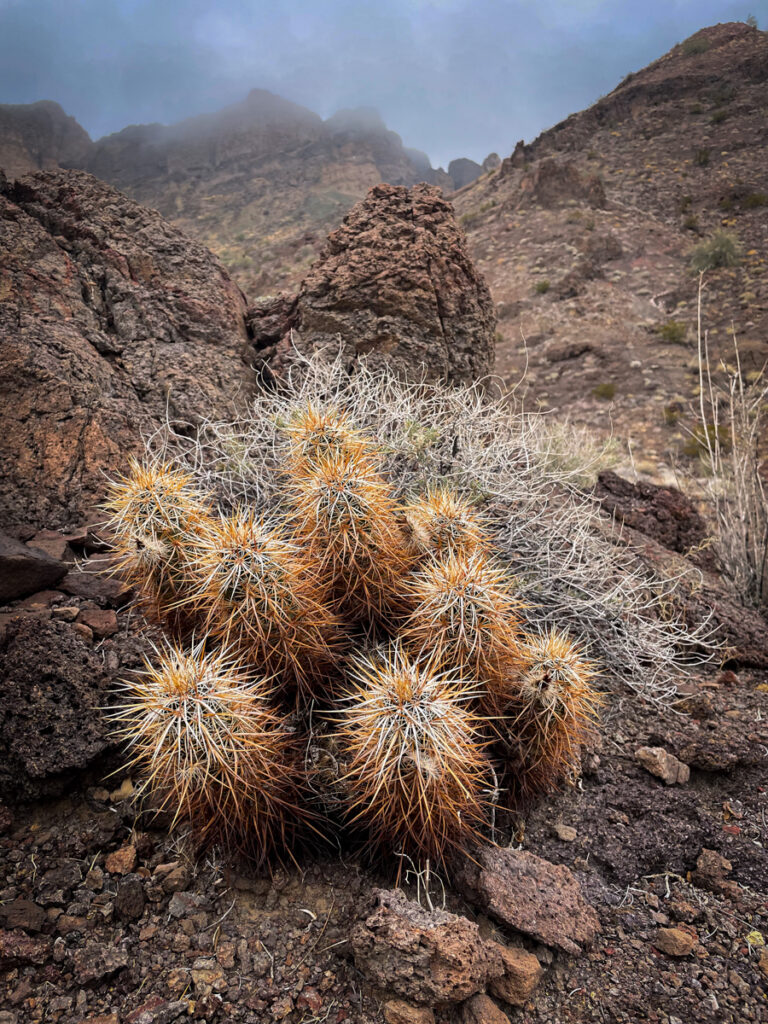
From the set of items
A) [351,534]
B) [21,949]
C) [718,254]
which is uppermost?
[718,254]

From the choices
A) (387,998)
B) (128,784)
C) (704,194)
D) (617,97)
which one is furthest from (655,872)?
(617,97)

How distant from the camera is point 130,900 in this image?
6.42 ft

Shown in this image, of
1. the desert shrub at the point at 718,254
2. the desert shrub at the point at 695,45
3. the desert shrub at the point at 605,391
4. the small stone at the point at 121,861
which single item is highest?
the desert shrub at the point at 695,45

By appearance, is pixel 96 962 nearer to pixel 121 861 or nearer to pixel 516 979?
pixel 121 861

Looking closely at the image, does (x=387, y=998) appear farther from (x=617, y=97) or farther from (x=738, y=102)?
(x=617, y=97)

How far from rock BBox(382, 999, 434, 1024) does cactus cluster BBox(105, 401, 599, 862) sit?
40cm

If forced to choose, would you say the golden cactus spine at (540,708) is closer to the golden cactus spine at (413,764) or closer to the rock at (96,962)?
the golden cactus spine at (413,764)

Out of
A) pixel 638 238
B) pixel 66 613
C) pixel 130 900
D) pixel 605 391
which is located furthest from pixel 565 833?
pixel 638 238

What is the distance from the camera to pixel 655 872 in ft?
7.32

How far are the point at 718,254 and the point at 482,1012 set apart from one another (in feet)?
63.3

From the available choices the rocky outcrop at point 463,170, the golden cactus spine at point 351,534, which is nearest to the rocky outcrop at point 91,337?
the golden cactus spine at point 351,534

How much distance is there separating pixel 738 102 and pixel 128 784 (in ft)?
107

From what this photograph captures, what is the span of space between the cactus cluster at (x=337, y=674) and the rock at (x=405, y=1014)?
0.40 metres

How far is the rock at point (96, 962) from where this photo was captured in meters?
1.72
